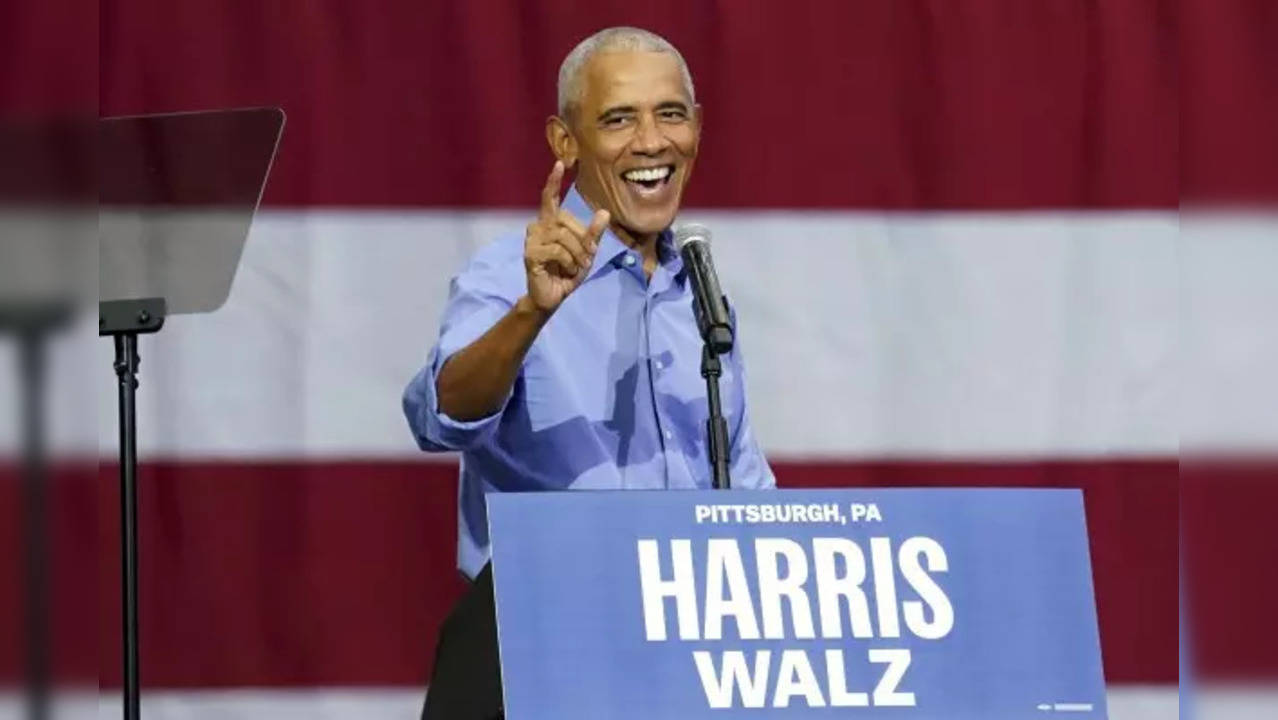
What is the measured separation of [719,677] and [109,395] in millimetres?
1256

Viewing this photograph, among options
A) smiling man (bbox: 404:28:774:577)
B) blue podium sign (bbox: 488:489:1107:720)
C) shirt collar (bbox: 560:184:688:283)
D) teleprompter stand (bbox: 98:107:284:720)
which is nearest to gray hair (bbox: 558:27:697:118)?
smiling man (bbox: 404:28:774:577)

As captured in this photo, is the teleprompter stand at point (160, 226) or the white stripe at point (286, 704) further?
the white stripe at point (286, 704)

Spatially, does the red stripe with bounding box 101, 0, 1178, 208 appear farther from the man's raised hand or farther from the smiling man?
the man's raised hand

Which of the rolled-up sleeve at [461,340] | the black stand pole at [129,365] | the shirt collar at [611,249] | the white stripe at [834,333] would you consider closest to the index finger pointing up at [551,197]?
the rolled-up sleeve at [461,340]

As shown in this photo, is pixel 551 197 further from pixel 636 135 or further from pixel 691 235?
pixel 636 135

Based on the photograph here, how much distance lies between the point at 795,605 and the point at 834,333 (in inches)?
51.8

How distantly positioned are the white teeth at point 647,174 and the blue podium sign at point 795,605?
764mm

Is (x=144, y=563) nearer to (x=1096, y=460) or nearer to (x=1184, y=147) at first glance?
(x=1096, y=460)

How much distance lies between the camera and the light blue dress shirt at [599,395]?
192 centimetres

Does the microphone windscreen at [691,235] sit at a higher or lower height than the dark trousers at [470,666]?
higher

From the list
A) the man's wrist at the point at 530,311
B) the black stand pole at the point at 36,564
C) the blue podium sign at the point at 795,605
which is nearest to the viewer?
the black stand pole at the point at 36,564

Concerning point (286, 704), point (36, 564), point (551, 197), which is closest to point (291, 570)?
point (286, 704)

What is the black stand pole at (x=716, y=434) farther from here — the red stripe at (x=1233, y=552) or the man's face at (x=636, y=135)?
the red stripe at (x=1233, y=552)

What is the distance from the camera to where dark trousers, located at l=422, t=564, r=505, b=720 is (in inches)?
62.1
